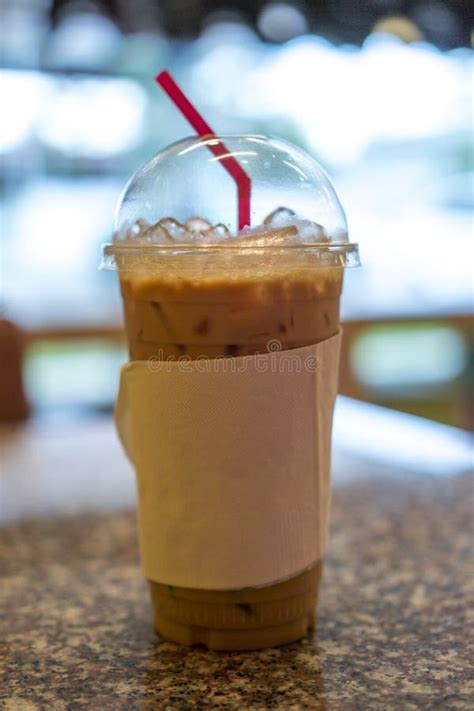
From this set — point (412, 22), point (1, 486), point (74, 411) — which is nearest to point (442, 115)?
point (412, 22)

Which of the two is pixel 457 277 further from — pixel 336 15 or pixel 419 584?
pixel 419 584

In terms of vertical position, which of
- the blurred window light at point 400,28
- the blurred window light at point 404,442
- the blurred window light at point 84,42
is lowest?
the blurred window light at point 404,442

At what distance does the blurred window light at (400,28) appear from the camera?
352 cm

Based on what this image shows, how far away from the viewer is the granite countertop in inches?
30.4

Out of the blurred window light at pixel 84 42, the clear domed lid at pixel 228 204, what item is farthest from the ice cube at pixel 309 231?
the blurred window light at pixel 84 42

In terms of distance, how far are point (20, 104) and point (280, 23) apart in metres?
1.30

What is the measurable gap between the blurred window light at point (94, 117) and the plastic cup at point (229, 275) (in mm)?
3586

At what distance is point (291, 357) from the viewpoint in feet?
2.76

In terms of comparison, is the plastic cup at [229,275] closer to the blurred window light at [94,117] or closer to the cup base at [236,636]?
the cup base at [236,636]

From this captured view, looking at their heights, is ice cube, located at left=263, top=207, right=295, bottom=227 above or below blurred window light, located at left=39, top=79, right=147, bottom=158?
below

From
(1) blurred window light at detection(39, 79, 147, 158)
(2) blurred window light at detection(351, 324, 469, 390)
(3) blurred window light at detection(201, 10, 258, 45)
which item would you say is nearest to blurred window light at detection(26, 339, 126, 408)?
(1) blurred window light at detection(39, 79, 147, 158)

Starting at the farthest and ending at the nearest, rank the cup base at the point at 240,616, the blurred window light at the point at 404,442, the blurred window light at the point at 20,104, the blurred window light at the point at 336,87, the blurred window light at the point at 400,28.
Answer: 1. the blurred window light at the point at 336,87
2. the blurred window light at the point at 20,104
3. the blurred window light at the point at 400,28
4. the blurred window light at the point at 404,442
5. the cup base at the point at 240,616

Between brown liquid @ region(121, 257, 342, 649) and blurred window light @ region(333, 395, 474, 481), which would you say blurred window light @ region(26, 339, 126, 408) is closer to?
blurred window light @ region(333, 395, 474, 481)

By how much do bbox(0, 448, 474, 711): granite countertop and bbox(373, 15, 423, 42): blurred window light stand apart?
2688mm
